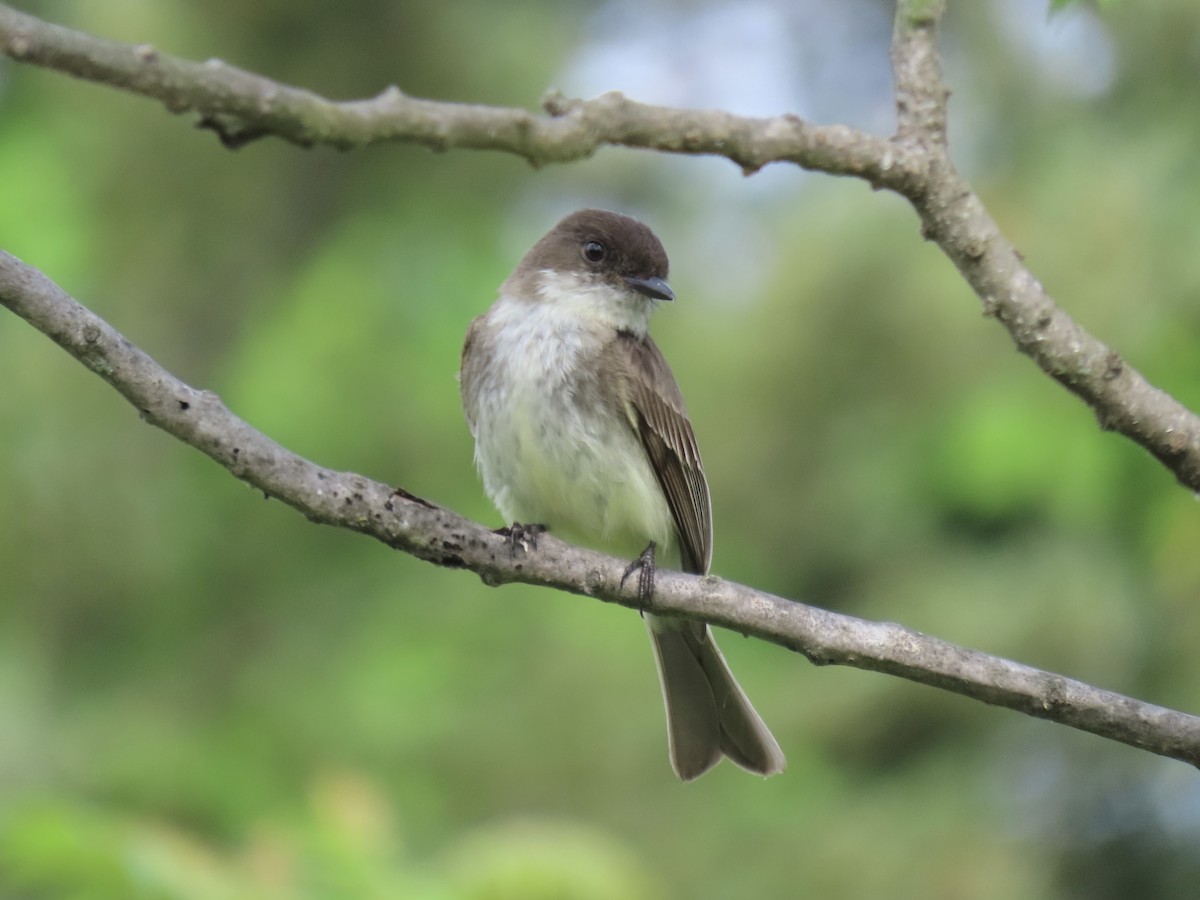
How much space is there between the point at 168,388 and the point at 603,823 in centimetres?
447

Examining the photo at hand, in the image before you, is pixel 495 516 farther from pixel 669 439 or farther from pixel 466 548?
pixel 466 548

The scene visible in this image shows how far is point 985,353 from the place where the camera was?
7359 mm

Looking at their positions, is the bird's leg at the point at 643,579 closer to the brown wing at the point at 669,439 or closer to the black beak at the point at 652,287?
the brown wing at the point at 669,439

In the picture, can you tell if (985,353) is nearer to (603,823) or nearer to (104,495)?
(603,823)

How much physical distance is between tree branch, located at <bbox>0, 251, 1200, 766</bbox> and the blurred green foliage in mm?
2699

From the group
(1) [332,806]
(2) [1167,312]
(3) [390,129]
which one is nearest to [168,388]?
(3) [390,129]

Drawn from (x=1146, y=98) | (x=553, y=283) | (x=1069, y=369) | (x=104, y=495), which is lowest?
(x=1069, y=369)

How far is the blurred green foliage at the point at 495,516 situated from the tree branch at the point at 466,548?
8.85 feet

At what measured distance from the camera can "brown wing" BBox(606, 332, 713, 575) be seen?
4.26 metres

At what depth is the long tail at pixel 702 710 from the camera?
4.16 meters

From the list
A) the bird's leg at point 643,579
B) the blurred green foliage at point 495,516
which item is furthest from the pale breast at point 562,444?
the blurred green foliage at point 495,516

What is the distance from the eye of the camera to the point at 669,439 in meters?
4.33

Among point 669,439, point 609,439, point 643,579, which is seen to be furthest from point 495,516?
point 643,579

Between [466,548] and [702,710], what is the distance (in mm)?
1581
